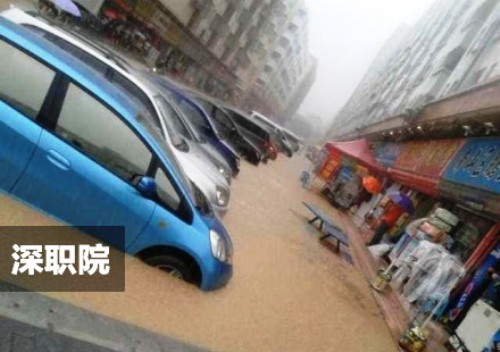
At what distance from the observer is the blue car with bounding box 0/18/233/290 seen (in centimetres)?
477

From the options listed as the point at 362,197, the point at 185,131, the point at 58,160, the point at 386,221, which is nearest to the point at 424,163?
the point at 386,221

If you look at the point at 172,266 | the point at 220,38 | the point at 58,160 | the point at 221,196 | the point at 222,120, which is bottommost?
the point at 172,266

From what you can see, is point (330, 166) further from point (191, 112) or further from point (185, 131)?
point (185, 131)

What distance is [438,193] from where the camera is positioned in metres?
14.7

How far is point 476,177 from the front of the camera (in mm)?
12188

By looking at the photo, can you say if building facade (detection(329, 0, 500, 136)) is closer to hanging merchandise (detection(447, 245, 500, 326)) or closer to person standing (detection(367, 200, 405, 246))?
person standing (detection(367, 200, 405, 246))

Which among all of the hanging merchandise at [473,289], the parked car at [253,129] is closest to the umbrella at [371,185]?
the parked car at [253,129]

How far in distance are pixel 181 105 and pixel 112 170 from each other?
7.98 metres

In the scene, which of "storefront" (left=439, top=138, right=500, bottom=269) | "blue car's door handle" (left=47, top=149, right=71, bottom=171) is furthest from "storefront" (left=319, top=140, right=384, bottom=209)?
"blue car's door handle" (left=47, top=149, right=71, bottom=171)

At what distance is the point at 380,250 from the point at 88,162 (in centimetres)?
1198

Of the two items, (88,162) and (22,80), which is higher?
(22,80)

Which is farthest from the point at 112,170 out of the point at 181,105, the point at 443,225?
the point at 443,225

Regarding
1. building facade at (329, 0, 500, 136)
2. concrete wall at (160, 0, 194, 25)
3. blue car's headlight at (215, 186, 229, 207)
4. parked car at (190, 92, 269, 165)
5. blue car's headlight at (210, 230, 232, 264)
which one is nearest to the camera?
blue car's headlight at (210, 230, 232, 264)

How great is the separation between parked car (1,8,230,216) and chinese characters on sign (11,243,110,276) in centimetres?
258
